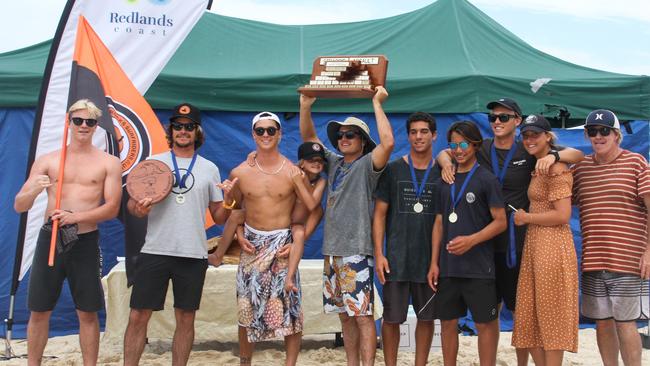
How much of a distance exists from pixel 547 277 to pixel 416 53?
3538 mm

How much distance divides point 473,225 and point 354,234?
714 mm

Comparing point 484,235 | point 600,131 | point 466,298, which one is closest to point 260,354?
point 466,298

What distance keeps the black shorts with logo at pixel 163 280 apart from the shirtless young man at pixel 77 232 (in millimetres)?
244

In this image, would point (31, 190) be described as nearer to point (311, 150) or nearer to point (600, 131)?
point (311, 150)

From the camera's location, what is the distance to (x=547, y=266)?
368cm

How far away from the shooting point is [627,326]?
12.5ft

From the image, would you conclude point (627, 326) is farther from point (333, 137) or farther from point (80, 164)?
point (80, 164)

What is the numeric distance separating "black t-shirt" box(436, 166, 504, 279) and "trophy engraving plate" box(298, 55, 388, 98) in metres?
0.87

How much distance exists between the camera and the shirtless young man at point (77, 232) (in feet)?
12.8

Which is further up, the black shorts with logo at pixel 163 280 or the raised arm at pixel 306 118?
the raised arm at pixel 306 118

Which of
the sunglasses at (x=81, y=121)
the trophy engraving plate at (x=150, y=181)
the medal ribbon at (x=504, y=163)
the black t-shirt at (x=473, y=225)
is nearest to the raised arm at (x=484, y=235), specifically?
the black t-shirt at (x=473, y=225)

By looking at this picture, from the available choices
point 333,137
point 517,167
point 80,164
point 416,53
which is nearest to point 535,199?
point 517,167

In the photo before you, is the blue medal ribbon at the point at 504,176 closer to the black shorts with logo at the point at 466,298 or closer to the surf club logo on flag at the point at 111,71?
the black shorts with logo at the point at 466,298

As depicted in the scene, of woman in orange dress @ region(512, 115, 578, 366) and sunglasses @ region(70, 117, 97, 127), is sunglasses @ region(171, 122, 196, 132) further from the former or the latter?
woman in orange dress @ region(512, 115, 578, 366)
